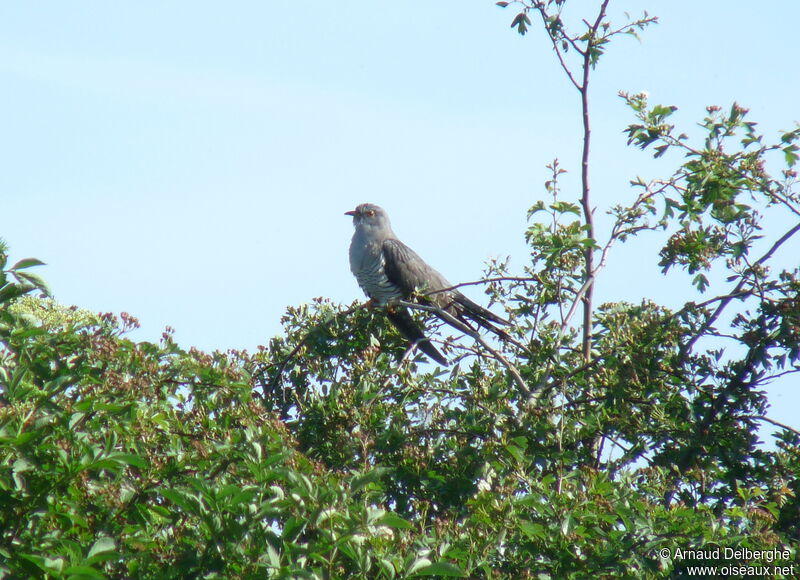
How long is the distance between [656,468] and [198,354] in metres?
1.88

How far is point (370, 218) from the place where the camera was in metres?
9.02

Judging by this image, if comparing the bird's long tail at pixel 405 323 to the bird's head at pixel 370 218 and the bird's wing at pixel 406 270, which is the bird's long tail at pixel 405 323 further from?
the bird's head at pixel 370 218

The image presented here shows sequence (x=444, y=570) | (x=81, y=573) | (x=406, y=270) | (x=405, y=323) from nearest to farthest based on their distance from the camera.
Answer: (x=81, y=573)
(x=444, y=570)
(x=405, y=323)
(x=406, y=270)

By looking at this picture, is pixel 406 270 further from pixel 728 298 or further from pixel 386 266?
pixel 728 298

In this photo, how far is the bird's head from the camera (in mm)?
8953

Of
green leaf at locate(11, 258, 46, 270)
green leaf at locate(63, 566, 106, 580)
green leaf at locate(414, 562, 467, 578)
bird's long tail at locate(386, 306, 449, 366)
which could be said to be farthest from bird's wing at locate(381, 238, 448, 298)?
green leaf at locate(63, 566, 106, 580)

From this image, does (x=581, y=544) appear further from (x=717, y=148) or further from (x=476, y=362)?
(x=717, y=148)

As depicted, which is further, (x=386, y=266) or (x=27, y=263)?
(x=386, y=266)

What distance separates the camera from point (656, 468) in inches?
145

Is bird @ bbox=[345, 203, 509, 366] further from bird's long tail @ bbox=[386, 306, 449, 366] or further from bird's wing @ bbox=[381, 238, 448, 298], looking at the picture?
bird's long tail @ bbox=[386, 306, 449, 366]

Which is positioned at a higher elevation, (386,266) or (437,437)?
(386,266)

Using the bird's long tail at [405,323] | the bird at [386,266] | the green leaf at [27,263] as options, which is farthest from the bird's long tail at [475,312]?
the green leaf at [27,263]

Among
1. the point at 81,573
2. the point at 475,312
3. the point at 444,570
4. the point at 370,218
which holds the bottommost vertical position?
the point at 81,573

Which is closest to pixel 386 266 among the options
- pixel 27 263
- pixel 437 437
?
pixel 437 437
